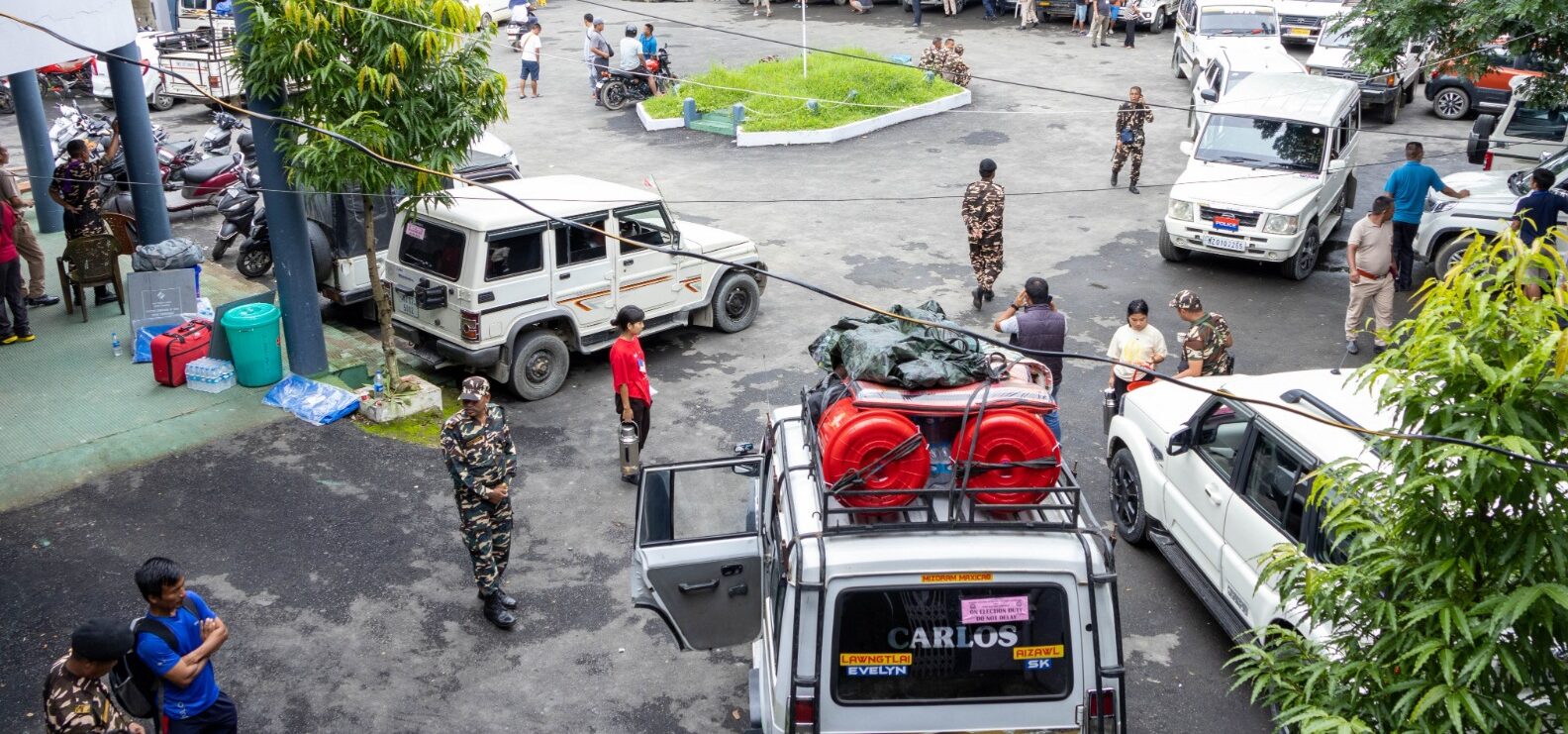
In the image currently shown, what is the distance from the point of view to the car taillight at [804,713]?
16.5 feet

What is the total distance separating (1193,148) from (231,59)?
426 inches

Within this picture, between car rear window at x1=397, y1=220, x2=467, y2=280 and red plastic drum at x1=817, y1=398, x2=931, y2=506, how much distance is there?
616cm

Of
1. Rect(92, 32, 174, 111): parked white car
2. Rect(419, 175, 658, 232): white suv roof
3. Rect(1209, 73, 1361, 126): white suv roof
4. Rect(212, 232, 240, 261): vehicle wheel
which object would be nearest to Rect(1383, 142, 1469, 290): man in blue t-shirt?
Rect(1209, 73, 1361, 126): white suv roof

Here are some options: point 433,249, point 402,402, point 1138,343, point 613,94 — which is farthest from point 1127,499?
point 613,94

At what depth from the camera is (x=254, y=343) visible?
1108 centimetres

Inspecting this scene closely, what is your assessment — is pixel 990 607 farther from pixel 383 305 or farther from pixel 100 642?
pixel 383 305

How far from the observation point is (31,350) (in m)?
12.0

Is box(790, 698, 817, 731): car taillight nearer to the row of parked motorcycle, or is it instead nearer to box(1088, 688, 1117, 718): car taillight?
box(1088, 688, 1117, 718): car taillight

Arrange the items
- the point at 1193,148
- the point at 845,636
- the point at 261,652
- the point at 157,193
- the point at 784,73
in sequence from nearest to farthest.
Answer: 1. the point at 845,636
2. the point at 261,652
3. the point at 157,193
4. the point at 1193,148
5. the point at 784,73

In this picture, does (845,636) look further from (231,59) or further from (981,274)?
(981,274)

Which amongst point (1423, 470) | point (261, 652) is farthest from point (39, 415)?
point (1423, 470)

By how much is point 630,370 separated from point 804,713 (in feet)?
15.9

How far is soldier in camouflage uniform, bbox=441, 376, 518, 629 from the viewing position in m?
7.41

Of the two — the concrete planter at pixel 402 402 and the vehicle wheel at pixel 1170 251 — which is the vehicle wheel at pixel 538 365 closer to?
the concrete planter at pixel 402 402
